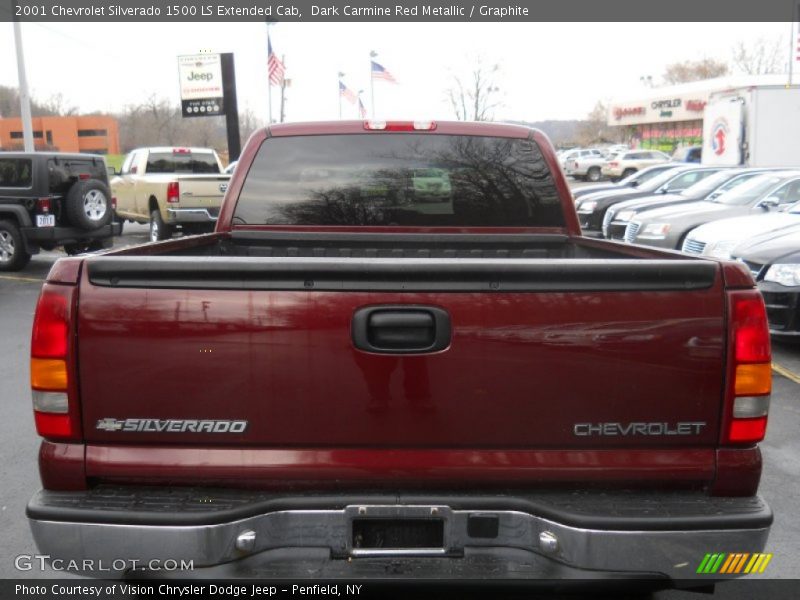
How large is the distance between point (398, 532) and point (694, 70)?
321 feet

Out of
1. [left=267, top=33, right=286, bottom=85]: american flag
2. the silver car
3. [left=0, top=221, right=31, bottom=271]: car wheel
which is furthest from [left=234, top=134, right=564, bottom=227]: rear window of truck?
[left=267, top=33, right=286, bottom=85]: american flag

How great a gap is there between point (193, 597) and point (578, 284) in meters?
1.76

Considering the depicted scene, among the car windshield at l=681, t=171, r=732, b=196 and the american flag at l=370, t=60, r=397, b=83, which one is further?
the american flag at l=370, t=60, r=397, b=83

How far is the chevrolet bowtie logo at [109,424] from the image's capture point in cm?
254

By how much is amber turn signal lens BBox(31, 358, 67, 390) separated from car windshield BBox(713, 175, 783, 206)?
1274cm

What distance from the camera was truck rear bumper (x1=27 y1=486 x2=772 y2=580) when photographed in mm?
2420

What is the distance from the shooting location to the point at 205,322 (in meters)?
2.47

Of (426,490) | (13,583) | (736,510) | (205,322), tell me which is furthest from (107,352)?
(736,510)

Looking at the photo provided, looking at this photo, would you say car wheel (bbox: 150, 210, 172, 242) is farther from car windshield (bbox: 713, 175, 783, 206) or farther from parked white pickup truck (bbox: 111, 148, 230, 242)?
car windshield (bbox: 713, 175, 783, 206)

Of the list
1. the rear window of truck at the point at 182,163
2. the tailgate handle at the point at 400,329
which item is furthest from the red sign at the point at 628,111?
the tailgate handle at the point at 400,329

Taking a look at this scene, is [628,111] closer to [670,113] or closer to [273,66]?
[670,113]

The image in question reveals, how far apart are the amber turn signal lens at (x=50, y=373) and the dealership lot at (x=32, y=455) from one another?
1.55 m

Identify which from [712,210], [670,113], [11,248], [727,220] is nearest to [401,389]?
[727,220]

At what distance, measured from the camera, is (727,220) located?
36.4 feet
